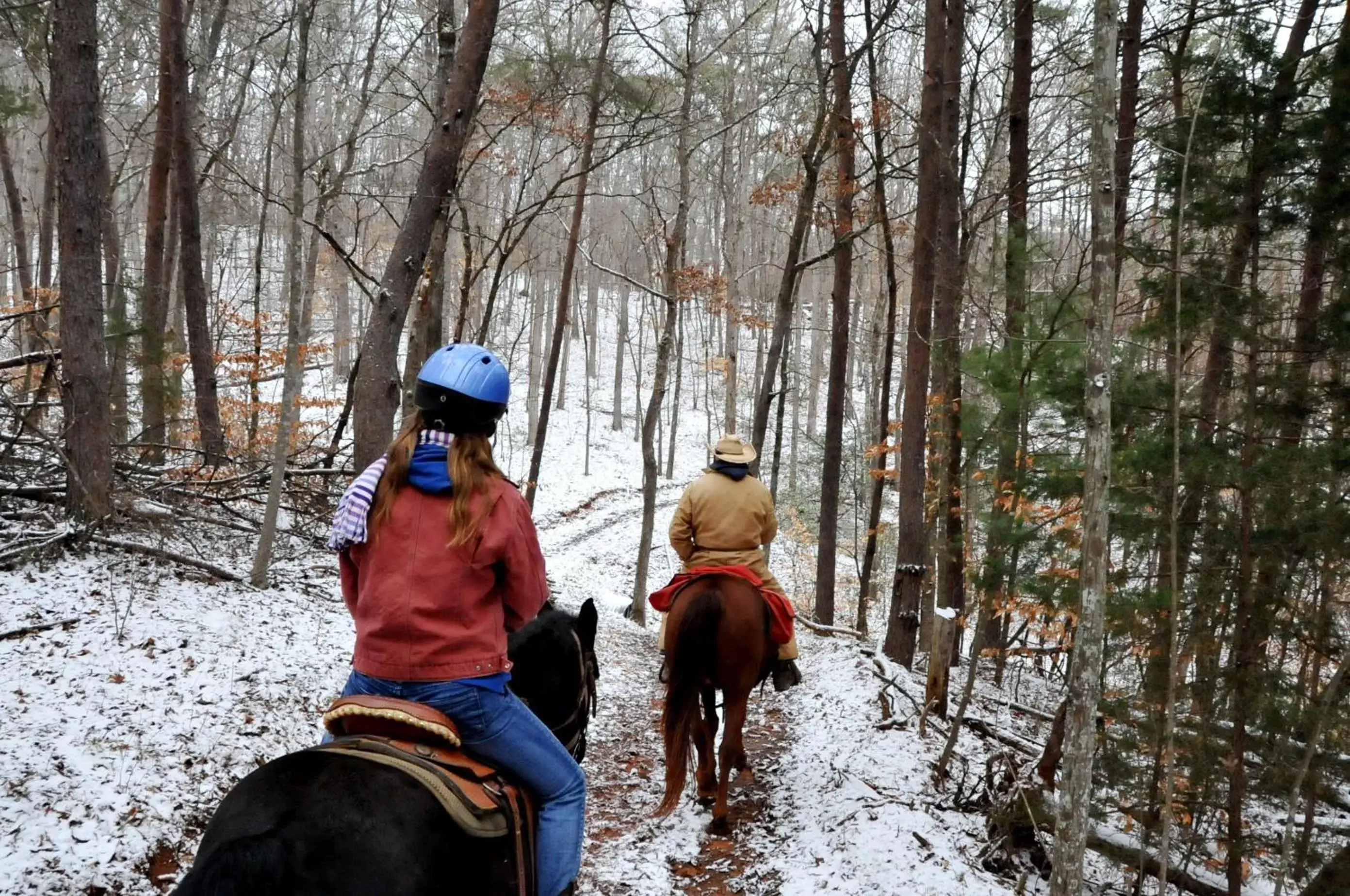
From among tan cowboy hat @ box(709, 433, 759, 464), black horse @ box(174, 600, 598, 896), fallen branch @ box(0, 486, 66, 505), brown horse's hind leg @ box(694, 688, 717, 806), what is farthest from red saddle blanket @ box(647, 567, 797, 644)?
fallen branch @ box(0, 486, 66, 505)

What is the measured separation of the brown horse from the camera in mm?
6113

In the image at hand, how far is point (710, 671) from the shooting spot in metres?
6.23

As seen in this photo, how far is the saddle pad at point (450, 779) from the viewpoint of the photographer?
8.45ft

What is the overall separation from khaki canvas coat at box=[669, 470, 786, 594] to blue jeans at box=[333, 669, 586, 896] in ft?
11.7

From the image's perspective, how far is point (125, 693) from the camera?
5133 millimetres

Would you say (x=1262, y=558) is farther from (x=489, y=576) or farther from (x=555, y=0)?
(x=555, y=0)

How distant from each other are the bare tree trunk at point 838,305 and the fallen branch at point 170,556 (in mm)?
7813


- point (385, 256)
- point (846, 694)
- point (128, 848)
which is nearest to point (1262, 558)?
point (846, 694)

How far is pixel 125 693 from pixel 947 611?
5899mm

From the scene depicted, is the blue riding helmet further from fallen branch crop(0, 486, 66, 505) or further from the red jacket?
fallen branch crop(0, 486, 66, 505)

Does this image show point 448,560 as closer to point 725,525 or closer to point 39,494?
point 725,525

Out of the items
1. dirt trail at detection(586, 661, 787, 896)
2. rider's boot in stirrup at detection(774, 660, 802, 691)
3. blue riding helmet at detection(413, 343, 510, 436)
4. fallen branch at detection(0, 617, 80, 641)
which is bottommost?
dirt trail at detection(586, 661, 787, 896)

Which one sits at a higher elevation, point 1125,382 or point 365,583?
point 1125,382

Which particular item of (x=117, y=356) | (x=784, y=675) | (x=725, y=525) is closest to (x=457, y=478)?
(x=725, y=525)
